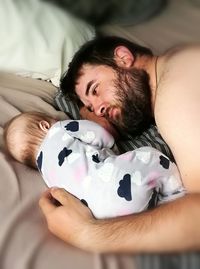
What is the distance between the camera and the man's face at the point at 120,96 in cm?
125

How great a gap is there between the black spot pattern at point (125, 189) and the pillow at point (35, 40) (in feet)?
1.79

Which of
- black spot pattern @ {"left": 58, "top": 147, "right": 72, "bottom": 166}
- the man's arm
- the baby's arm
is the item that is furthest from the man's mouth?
the man's arm

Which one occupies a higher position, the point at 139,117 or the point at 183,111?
the point at 183,111

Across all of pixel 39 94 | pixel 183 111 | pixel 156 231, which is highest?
pixel 183 111

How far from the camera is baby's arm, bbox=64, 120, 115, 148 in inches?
44.6

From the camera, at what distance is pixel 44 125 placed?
1.19 m

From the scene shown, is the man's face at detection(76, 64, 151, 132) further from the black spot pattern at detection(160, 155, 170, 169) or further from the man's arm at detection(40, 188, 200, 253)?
the man's arm at detection(40, 188, 200, 253)

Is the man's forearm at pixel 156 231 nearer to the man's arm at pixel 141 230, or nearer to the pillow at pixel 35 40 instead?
the man's arm at pixel 141 230

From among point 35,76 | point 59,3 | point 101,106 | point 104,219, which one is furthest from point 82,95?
point 104,219

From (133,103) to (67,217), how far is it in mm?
364

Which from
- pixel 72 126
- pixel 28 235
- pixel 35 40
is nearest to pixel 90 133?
pixel 72 126

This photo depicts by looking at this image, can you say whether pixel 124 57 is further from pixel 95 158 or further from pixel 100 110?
pixel 95 158

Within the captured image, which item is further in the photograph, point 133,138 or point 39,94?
point 39,94

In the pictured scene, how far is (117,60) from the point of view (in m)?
1.33
